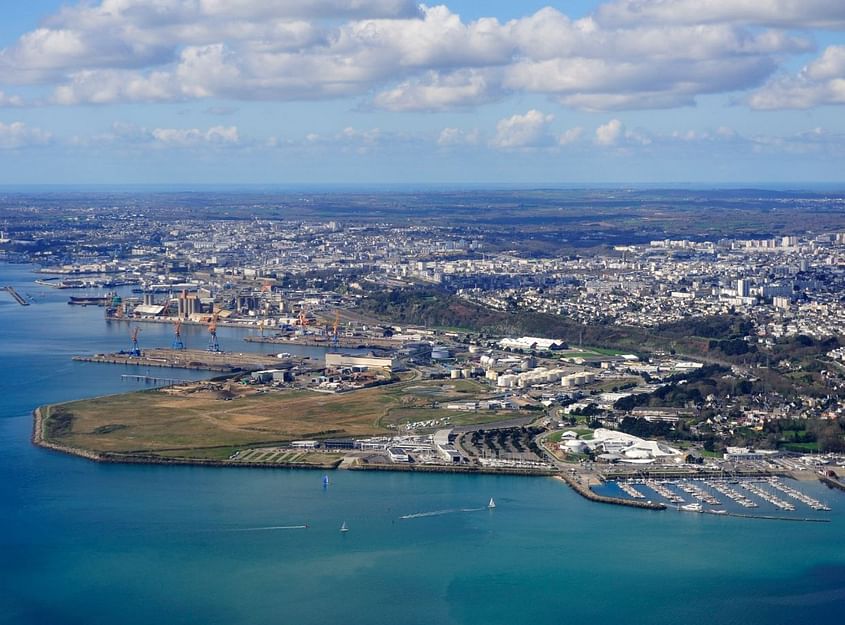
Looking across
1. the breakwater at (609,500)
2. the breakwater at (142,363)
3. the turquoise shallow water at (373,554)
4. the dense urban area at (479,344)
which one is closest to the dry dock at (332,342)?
the dense urban area at (479,344)

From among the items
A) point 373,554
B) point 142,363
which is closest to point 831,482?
point 373,554

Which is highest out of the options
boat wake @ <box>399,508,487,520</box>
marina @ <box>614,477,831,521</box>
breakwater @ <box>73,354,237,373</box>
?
marina @ <box>614,477,831,521</box>

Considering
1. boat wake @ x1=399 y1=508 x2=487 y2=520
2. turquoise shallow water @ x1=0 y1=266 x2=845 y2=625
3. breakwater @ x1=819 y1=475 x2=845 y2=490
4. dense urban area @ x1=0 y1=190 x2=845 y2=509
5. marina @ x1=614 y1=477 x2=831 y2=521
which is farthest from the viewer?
dense urban area @ x1=0 y1=190 x2=845 y2=509

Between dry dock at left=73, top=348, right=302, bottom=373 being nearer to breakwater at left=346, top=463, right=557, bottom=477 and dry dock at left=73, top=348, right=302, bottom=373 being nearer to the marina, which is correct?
breakwater at left=346, top=463, right=557, bottom=477

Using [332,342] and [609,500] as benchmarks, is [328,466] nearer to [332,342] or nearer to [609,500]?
[609,500]

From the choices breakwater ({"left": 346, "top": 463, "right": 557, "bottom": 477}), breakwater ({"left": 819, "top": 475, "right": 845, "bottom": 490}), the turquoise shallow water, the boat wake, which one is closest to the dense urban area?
breakwater ({"left": 346, "top": 463, "right": 557, "bottom": 477})

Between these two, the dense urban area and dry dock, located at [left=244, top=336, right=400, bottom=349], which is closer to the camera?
the dense urban area

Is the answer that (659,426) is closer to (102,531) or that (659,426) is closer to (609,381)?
(609,381)
